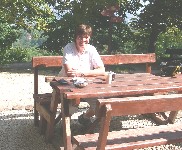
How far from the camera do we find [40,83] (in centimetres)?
1038

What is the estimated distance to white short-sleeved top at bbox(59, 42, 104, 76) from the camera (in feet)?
16.8

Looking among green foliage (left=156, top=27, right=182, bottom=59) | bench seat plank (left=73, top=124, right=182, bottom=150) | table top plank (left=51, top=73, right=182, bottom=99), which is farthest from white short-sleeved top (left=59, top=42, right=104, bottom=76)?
green foliage (left=156, top=27, right=182, bottom=59)

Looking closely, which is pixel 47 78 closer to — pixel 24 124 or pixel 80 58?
pixel 80 58

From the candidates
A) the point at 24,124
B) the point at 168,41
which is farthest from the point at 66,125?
the point at 168,41

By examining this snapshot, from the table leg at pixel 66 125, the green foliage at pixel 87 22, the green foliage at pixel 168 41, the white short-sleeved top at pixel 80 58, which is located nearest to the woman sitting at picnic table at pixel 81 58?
the white short-sleeved top at pixel 80 58

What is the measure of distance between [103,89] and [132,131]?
630mm

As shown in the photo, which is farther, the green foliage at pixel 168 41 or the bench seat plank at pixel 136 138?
the green foliage at pixel 168 41

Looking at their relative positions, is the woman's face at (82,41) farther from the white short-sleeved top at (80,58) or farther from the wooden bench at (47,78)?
the wooden bench at (47,78)

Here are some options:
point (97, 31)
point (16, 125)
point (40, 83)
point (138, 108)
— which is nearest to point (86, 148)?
point (138, 108)

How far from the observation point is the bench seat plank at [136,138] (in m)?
3.57

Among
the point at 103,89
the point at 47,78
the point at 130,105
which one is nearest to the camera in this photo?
the point at 130,105

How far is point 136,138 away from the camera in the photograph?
3.76 meters

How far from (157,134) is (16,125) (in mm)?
2955

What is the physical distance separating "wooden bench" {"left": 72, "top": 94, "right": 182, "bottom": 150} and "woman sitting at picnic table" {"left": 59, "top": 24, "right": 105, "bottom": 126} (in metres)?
1.17
